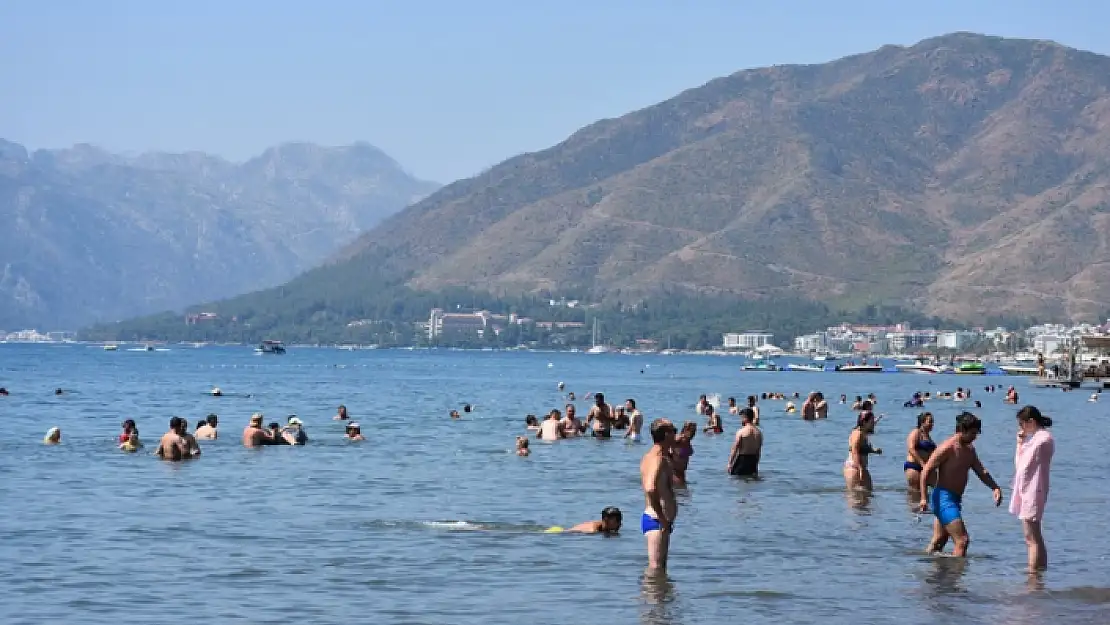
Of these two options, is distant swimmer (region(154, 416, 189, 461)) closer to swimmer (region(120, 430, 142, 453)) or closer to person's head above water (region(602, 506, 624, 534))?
swimmer (region(120, 430, 142, 453))

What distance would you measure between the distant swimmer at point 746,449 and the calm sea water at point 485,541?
0.77 metres

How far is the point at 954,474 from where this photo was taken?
2464cm

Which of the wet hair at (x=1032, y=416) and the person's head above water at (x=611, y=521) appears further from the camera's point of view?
the person's head above water at (x=611, y=521)

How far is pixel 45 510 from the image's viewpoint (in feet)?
109

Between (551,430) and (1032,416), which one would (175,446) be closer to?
(551,430)

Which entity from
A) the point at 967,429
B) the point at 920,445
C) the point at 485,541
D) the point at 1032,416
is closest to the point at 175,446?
the point at 485,541

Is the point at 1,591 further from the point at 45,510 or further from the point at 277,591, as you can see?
the point at 45,510

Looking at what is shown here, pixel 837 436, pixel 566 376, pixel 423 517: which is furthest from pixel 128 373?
pixel 423 517

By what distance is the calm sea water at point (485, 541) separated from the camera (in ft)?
75.6

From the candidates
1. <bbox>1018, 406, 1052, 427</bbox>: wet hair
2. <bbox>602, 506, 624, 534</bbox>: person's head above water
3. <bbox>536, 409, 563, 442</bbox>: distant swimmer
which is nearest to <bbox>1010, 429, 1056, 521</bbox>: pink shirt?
<bbox>1018, 406, 1052, 427</bbox>: wet hair

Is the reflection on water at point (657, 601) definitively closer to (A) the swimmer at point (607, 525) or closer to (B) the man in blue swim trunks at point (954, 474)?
(B) the man in blue swim trunks at point (954, 474)

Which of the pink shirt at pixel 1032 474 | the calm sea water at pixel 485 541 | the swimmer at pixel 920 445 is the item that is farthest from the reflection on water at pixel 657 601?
the swimmer at pixel 920 445

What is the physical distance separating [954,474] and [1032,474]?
1.32 meters

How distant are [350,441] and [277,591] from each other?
32161 mm
